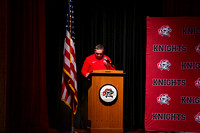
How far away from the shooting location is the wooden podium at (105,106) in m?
3.94

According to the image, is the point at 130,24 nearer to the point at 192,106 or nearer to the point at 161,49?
the point at 161,49

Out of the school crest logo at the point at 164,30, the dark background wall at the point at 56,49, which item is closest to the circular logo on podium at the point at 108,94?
the dark background wall at the point at 56,49

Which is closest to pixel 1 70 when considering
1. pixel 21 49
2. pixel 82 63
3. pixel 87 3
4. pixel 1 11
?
pixel 21 49

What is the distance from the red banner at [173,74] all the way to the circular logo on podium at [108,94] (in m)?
1.21

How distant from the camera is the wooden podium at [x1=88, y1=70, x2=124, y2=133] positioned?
12.9 feet

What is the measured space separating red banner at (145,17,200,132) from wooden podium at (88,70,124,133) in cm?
115

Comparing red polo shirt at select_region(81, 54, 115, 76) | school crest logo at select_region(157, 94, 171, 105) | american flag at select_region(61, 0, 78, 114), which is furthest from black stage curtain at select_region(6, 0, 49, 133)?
school crest logo at select_region(157, 94, 171, 105)

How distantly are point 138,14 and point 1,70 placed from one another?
10.4ft

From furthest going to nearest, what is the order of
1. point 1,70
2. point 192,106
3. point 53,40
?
point 53,40, point 192,106, point 1,70

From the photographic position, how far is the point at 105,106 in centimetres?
397

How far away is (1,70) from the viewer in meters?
4.46

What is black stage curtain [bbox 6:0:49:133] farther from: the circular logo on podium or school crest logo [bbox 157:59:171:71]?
school crest logo [bbox 157:59:171:71]

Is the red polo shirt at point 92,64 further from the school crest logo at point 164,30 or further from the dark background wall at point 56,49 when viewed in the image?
the school crest logo at point 164,30

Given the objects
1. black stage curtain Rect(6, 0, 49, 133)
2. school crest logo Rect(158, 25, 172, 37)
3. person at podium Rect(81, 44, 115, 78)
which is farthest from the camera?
person at podium Rect(81, 44, 115, 78)
